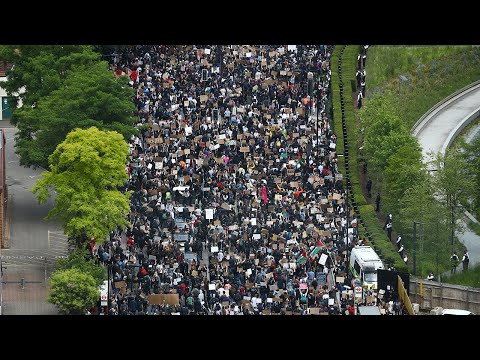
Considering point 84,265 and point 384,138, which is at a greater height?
point 384,138

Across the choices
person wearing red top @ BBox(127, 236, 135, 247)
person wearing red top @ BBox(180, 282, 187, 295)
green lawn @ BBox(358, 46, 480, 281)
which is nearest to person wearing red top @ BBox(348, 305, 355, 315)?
person wearing red top @ BBox(180, 282, 187, 295)

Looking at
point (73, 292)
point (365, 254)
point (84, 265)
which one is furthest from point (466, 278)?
point (73, 292)

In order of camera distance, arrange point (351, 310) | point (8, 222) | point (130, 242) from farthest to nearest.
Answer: point (8, 222) → point (130, 242) → point (351, 310)

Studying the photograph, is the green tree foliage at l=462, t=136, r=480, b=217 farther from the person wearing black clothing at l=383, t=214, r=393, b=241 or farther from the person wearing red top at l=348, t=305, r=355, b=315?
the person wearing red top at l=348, t=305, r=355, b=315

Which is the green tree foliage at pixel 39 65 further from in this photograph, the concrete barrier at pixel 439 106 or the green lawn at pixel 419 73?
the concrete barrier at pixel 439 106

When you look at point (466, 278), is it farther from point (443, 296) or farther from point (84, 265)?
point (84, 265)
